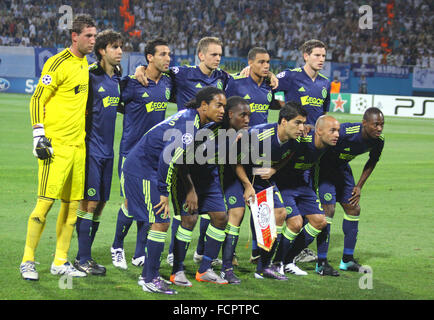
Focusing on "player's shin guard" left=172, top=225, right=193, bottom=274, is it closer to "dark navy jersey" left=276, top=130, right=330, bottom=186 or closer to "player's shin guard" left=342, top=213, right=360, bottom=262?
"dark navy jersey" left=276, top=130, right=330, bottom=186

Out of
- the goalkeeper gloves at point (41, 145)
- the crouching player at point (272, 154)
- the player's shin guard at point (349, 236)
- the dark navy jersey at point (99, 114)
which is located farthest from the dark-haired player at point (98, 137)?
the player's shin guard at point (349, 236)

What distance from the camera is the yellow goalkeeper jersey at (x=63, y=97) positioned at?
6.83 meters

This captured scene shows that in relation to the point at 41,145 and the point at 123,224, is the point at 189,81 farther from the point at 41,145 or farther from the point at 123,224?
the point at 41,145

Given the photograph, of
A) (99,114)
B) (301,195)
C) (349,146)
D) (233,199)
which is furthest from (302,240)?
(99,114)

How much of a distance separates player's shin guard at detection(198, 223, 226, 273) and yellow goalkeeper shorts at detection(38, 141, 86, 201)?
140 cm

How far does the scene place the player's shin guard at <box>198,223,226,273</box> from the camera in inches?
277

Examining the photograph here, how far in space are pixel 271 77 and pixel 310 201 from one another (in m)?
1.76

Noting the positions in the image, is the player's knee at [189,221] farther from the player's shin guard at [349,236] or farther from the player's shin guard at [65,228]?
the player's shin guard at [349,236]

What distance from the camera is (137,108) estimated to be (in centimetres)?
802

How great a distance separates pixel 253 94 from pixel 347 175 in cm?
151

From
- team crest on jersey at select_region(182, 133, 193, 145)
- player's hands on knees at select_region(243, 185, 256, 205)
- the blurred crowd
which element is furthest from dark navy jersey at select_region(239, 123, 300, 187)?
the blurred crowd

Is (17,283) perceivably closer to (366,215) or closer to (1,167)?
(366,215)

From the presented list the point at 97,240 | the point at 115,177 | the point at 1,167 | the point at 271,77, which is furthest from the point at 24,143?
the point at 271,77
